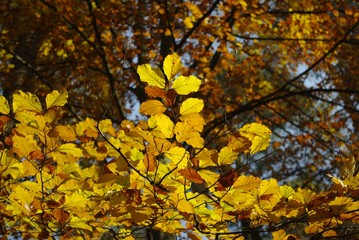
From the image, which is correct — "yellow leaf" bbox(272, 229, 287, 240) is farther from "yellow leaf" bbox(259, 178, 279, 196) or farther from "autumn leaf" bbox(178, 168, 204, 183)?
"autumn leaf" bbox(178, 168, 204, 183)

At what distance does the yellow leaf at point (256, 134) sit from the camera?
1.46 m

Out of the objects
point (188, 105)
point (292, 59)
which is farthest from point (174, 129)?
point (292, 59)

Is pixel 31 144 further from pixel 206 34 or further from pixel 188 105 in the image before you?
pixel 206 34

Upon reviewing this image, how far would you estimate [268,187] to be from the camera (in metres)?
1.58

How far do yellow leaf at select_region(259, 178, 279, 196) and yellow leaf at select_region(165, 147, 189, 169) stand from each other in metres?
0.38

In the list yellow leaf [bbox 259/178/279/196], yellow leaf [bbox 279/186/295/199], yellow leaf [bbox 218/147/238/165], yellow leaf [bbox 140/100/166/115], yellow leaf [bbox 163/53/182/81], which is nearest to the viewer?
yellow leaf [bbox 163/53/182/81]

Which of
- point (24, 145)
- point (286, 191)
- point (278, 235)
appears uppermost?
point (24, 145)

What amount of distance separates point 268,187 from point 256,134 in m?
0.27

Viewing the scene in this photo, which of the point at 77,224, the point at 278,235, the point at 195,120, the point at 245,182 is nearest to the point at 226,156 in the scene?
the point at 245,182

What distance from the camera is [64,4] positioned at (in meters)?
6.00

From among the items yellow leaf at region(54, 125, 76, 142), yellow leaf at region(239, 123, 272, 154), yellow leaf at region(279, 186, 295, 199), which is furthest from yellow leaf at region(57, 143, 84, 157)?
yellow leaf at region(279, 186, 295, 199)

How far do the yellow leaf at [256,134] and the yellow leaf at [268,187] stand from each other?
0.16 metres

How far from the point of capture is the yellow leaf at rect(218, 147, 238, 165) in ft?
4.78

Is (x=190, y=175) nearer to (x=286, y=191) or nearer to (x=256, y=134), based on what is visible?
(x=256, y=134)
